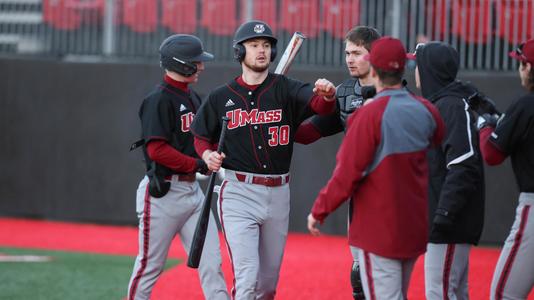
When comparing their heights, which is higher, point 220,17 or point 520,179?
point 220,17

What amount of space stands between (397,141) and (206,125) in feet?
5.90

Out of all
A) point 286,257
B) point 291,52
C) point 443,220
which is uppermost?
point 291,52

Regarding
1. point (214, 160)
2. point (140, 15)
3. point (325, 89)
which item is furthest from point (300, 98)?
point (140, 15)

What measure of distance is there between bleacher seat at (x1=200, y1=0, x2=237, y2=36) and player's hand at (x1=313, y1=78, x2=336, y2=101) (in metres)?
7.15

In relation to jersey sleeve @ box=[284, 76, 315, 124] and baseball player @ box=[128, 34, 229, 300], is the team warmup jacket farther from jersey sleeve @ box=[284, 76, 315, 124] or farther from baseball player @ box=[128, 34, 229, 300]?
baseball player @ box=[128, 34, 229, 300]

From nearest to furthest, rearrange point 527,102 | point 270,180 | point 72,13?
1. point 527,102
2. point 270,180
3. point 72,13

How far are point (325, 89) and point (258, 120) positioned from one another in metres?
0.58

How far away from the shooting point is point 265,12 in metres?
13.0

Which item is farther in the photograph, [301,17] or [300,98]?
[301,17]

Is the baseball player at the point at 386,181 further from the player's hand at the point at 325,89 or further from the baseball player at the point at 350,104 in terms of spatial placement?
the baseball player at the point at 350,104

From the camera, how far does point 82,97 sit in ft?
44.7

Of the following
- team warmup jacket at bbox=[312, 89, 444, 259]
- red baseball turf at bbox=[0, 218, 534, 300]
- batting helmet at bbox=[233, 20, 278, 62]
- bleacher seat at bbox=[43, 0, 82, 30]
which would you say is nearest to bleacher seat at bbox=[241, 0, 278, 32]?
bleacher seat at bbox=[43, 0, 82, 30]

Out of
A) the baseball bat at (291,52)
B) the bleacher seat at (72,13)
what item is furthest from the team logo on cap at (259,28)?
the bleacher seat at (72,13)

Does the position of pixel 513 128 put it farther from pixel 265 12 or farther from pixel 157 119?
pixel 265 12
